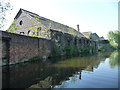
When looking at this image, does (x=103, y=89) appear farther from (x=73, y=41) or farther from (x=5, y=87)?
(x=73, y=41)

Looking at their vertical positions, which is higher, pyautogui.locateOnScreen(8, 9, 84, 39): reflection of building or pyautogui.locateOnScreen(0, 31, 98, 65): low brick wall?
pyautogui.locateOnScreen(8, 9, 84, 39): reflection of building

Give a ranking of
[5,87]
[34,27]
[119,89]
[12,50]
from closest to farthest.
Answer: [119,89]
[5,87]
[12,50]
[34,27]

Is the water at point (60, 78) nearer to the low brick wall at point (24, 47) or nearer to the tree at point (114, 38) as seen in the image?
the low brick wall at point (24, 47)

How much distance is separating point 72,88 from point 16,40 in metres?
9.06

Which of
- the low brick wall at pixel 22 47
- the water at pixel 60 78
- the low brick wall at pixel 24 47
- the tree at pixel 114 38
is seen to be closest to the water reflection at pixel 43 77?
the water at pixel 60 78

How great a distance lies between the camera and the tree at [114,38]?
54781mm

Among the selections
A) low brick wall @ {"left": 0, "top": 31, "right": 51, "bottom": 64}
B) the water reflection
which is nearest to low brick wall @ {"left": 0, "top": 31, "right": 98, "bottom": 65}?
low brick wall @ {"left": 0, "top": 31, "right": 51, "bottom": 64}

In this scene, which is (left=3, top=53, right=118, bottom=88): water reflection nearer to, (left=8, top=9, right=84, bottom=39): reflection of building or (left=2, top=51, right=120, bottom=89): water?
(left=2, top=51, right=120, bottom=89): water

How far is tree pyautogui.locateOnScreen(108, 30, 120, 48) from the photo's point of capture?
54.8 metres

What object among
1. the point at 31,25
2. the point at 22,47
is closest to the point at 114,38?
the point at 31,25

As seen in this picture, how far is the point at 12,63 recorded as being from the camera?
10.8 metres

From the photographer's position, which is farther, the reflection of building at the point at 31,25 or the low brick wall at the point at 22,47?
the reflection of building at the point at 31,25

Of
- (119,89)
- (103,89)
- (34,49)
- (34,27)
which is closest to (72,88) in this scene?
(103,89)

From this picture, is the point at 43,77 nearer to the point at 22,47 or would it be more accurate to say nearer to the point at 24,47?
the point at 22,47
